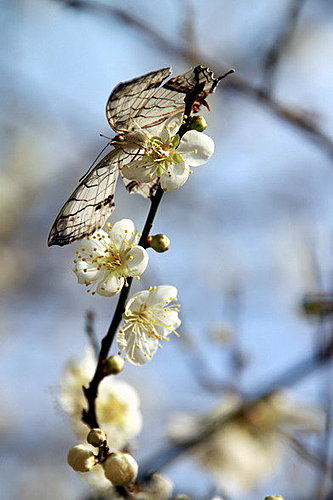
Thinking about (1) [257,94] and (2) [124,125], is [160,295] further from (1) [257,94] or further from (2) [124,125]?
(1) [257,94]

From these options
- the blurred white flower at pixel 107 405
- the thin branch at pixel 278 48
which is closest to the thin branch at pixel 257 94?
the thin branch at pixel 278 48

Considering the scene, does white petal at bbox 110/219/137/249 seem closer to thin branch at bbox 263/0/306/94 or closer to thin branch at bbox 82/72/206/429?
thin branch at bbox 82/72/206/429

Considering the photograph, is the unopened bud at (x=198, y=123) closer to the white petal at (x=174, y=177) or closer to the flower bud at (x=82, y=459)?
the white petal at (x=174, y=177)

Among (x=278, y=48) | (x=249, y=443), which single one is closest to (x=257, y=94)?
(x=278, y=48)

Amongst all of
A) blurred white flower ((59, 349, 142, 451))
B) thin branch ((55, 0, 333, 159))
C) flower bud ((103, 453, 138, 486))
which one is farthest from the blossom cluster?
thin branch ((55, 0, 333, 159))

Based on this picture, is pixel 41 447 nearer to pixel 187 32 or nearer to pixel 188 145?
pixel 187 32
